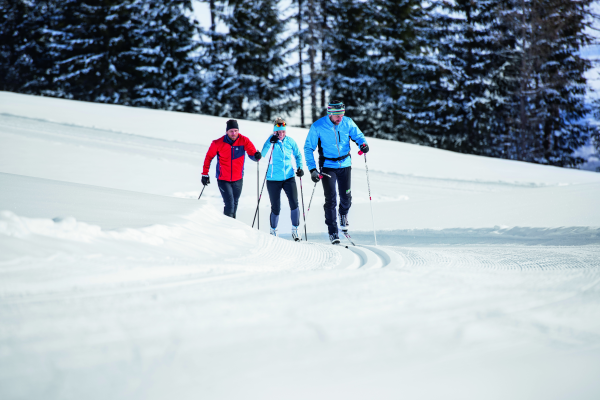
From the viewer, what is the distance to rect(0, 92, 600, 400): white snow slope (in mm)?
1987

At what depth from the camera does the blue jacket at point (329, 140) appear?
6.21 meters

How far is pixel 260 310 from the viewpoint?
2676 mm

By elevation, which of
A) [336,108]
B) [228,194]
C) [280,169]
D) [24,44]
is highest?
[24,44]

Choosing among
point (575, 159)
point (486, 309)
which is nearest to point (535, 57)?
point (575, 159)

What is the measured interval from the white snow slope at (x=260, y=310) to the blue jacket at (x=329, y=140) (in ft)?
5.59

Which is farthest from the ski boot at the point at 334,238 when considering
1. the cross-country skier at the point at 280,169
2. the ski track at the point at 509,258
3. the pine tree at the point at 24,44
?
the pine tree at the point at 24,44

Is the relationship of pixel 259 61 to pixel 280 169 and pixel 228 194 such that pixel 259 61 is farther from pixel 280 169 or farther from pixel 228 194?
pixel 280 169

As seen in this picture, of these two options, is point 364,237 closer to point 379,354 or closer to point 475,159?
point 379,354

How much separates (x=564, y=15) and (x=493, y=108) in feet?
19.5

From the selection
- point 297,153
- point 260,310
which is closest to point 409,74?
point 297,153

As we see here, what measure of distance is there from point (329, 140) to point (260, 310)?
12.7ft

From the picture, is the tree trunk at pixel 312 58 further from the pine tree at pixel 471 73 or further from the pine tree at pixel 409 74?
the pine tree at pixel 471 73

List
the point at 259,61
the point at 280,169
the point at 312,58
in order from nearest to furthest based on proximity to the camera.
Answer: the point at 280,169 < the point at 259,61 < the point at 312,58

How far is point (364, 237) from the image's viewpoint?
6734 millimetres
